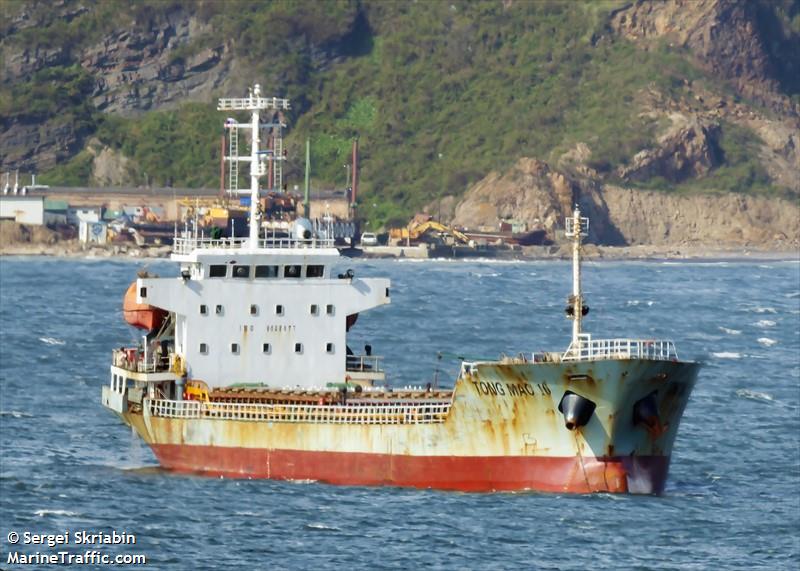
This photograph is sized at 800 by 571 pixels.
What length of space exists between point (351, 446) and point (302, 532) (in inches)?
273

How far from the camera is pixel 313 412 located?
5600 centimetres

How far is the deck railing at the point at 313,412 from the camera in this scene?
54.8m

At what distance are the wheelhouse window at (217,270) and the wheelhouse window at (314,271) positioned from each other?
236 centimetres

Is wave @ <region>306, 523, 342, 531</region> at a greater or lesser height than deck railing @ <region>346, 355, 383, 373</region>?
lesser

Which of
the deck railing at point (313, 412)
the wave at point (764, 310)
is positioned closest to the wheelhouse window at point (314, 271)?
the deck railing at point (313, 412)

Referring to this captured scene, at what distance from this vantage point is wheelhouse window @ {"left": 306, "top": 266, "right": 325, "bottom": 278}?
59375 millimetres

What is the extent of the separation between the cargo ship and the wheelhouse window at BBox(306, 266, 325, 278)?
41 mm

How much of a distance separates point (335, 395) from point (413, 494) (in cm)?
463

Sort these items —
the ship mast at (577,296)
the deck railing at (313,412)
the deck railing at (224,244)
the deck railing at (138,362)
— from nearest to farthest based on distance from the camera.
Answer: the ship mast at (577,296) < the deck railing at (313,412) < the deck railing at (224,244) < the deck railing at (138,362)

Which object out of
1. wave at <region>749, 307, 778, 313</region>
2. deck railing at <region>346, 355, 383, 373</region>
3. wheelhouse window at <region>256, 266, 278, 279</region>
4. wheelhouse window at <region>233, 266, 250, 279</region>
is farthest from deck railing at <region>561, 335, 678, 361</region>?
wave at <region>749, 307, 778, 313</region>

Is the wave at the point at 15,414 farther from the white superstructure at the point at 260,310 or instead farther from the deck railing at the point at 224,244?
the deck railing at the point at 224,244

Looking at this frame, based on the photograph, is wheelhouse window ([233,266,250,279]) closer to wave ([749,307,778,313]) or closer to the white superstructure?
the white superstructure

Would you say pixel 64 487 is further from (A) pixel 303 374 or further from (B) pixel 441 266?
(B) pixel 441 266

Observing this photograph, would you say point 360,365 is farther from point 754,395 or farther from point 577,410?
point 754,395
